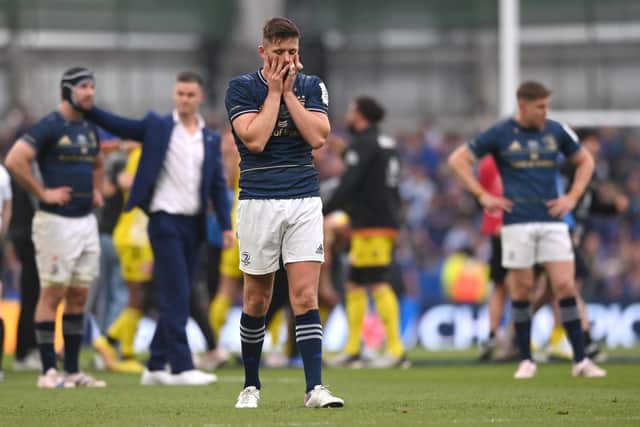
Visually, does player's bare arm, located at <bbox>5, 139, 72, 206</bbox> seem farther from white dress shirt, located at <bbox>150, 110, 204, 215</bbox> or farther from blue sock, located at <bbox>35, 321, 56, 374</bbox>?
blue sock, located at <bbox>35, 321, 56, 374</bbox>

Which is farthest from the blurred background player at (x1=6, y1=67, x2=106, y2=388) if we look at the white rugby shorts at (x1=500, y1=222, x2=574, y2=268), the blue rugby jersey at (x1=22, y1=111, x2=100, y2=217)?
the white rugby shorts at (x1=500, y1=222, x2=574, y2=268)

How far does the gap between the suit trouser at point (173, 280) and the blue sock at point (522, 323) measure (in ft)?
9.09

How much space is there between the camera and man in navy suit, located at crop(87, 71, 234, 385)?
38.2 ft

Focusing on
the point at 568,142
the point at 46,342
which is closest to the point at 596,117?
the point at 568,142

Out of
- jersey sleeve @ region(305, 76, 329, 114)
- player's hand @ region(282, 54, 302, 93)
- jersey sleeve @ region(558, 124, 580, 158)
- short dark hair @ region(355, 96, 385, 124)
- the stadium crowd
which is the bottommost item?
the stadium crowd

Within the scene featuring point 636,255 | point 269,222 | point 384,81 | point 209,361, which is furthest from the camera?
point 384,81

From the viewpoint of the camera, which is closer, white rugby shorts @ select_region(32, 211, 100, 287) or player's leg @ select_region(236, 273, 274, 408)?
player's leg @ select_region(236, 273, 274, 408)

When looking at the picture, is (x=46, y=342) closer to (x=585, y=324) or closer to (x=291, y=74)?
(x=291, y=74)

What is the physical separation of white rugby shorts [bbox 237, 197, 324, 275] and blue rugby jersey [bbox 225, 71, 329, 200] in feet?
0.20

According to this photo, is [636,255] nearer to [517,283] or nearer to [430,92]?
[430,92]

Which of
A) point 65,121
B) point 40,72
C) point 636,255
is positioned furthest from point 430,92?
point 65,121

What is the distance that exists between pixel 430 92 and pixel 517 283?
1382 cm

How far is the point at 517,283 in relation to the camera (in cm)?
1223

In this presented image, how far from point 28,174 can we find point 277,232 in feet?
11.1
